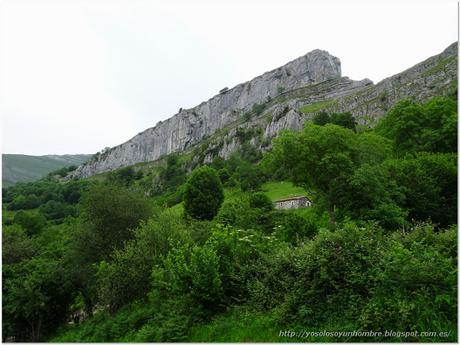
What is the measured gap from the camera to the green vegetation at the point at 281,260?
33.4ft

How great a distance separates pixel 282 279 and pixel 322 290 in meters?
1.96

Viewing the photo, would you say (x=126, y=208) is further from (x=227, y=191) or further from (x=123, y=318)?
(x=227, y=191)

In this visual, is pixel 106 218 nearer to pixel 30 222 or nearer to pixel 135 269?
pixel 135 269

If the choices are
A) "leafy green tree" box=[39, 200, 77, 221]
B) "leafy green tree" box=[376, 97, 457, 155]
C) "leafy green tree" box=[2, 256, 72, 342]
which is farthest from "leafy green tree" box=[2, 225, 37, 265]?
"leafy green tree" box=[39, 200, 77, 221]

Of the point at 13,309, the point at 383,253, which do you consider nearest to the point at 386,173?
the point at 383,253

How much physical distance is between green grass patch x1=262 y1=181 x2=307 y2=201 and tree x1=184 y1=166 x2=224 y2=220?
8806mm

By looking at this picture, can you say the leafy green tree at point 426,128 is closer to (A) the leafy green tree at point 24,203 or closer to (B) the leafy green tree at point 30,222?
(B) the leafy green tree at point 30,222

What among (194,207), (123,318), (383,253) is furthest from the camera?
(194,207)

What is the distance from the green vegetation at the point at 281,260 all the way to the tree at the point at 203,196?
557 inches

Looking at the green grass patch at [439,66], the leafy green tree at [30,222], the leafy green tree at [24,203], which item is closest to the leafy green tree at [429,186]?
the leafy green tree at [30,222]

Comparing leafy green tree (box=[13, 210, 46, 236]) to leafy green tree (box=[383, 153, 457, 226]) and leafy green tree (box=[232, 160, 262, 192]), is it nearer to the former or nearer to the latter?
leafy green tree (box=[232, 160, 262, 192])

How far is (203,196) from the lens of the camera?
162 ft

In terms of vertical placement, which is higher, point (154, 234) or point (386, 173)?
point (386, 173)

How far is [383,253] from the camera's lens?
10898 millimetres
